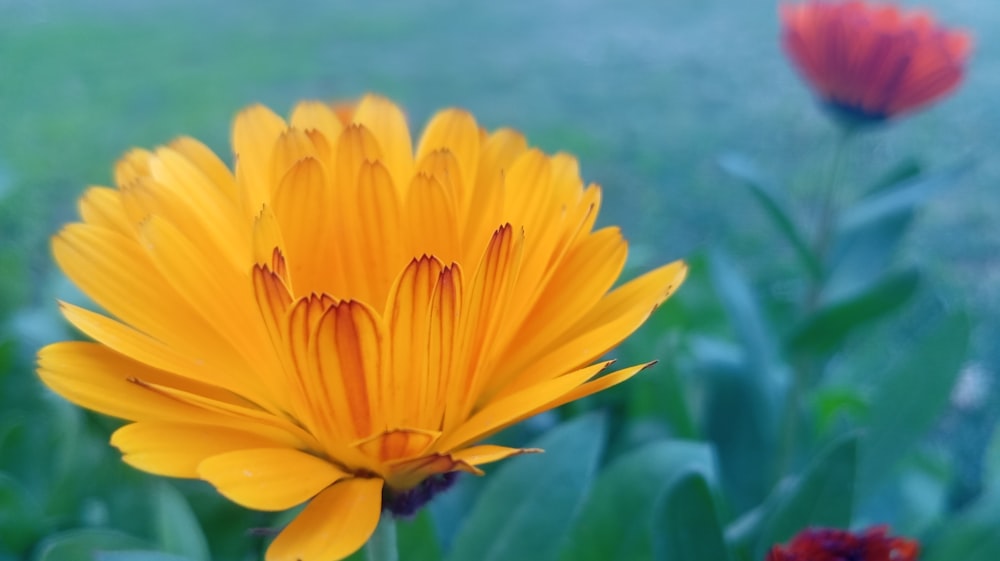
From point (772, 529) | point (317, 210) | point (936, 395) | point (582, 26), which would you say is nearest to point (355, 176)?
point (317, 210)

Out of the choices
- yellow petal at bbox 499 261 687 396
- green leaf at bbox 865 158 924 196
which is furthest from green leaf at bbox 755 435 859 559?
green leaf at bbox 865 158 924 196

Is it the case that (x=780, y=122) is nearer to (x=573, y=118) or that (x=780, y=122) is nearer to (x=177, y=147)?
(x=573, y=118)

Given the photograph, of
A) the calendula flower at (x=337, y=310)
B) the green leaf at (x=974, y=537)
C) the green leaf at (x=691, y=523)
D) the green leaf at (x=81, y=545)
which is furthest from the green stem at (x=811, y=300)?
the green leaf at (x=81, y=545)

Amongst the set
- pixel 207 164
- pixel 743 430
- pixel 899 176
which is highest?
pixel 207 164

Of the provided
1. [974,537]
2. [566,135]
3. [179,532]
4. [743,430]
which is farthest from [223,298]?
[566,135]

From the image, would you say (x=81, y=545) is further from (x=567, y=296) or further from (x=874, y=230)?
(x=874, y=230)

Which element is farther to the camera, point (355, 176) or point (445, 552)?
point (445, 552)
